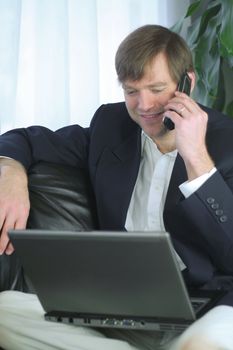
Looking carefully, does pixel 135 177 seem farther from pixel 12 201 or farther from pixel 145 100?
pixel 12 201

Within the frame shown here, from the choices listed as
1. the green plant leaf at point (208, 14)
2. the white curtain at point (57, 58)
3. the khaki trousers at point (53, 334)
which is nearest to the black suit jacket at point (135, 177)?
the khaki trousers at point (53, 334)

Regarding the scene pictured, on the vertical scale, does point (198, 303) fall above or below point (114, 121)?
below

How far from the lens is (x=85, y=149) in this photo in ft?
5.40

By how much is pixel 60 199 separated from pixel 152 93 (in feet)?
1.29

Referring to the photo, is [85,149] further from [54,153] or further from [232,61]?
[232,61]

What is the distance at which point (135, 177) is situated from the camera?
1.51 m

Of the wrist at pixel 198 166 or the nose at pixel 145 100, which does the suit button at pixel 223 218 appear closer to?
the wrist at pixel 198 166

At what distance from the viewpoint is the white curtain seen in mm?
1914

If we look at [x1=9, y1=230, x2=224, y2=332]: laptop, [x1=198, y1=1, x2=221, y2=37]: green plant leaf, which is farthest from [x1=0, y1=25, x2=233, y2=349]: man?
[x1=198, y1=1, x2=221, y2=37]: green plant leaf

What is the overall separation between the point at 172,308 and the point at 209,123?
1.83ft

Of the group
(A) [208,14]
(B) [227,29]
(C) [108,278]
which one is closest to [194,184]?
(C) [108,278]

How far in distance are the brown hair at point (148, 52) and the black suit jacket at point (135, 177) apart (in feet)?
0.51

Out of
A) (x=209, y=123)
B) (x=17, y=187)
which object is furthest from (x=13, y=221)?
(x=209, y=123)

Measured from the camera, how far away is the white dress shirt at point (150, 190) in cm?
145
